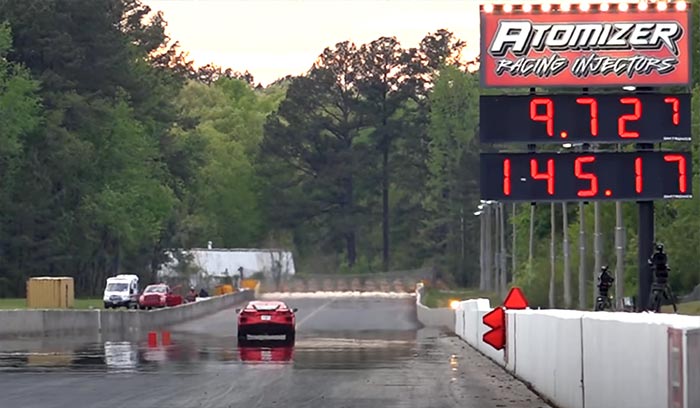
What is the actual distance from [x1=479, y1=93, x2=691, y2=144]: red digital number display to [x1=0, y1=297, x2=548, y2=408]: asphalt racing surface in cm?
434

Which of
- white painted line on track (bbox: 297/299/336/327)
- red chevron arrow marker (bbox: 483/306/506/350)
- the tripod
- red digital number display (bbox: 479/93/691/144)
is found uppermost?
red digital number display (bbox: 479/93/691/144)

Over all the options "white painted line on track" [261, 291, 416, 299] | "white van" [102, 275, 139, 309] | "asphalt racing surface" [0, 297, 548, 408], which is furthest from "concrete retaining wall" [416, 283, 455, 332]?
"white painted line on track" [261, 291, 416, 299]

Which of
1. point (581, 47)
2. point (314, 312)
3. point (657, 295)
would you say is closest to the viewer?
point (657, 295)

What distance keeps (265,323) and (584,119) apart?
68.0ft

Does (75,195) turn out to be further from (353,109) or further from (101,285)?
(353,109)

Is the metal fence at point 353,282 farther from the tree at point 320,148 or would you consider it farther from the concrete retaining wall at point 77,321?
the concrete retaining wall at point 77,321

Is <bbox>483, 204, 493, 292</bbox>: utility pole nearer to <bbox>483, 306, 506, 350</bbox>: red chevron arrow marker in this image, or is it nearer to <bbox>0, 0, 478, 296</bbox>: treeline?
<bbox>0, 0, 478, 296</bbox>: treeline

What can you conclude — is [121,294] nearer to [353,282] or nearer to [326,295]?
[326,295]

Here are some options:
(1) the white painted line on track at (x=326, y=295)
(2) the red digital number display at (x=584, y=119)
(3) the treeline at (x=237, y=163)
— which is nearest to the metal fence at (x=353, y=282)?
(1) the white painted line on track at (x=326, y=295)

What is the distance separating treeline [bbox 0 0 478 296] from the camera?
10106 centimetres

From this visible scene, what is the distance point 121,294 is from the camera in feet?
274

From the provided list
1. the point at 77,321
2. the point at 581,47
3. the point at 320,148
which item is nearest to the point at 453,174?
the point at 320,148

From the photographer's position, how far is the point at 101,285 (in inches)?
4446

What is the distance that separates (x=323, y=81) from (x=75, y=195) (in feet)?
170
